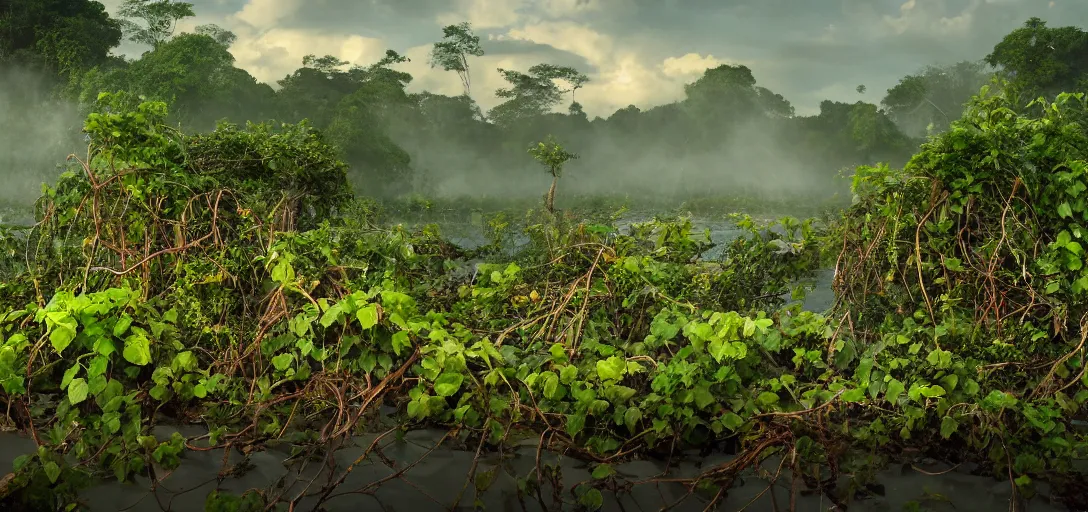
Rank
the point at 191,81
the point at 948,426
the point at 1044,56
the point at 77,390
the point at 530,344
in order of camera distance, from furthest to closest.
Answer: the point at 1044,56, the point at 191,81, the point at 530,344, the point at 948,426, the point at 77,390

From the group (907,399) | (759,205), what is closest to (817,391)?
(907,399)

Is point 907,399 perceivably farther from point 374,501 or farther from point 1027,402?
point 374,501

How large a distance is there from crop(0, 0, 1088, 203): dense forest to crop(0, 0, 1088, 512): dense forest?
18355 millimetres

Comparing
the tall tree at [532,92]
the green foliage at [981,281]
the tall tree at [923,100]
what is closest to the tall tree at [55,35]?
the tall tree at [532,92]

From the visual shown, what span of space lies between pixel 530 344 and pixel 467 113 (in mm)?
31851

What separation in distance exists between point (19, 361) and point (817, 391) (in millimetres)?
3137

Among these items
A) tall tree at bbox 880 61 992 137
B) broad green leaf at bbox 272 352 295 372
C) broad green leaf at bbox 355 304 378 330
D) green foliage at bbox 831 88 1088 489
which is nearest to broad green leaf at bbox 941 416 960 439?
green foliage at bbox 831 88 1088 489

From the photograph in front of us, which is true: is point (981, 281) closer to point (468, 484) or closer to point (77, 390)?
point (468, 484)

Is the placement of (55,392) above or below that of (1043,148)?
below

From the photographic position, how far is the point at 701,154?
3828cm

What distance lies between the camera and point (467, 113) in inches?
1369

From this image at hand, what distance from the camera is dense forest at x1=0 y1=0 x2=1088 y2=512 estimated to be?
3.01 m

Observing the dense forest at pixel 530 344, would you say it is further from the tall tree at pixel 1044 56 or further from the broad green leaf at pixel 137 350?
the tall tree at pixel 1044 56

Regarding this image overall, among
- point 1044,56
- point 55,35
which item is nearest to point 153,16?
point 55,35
